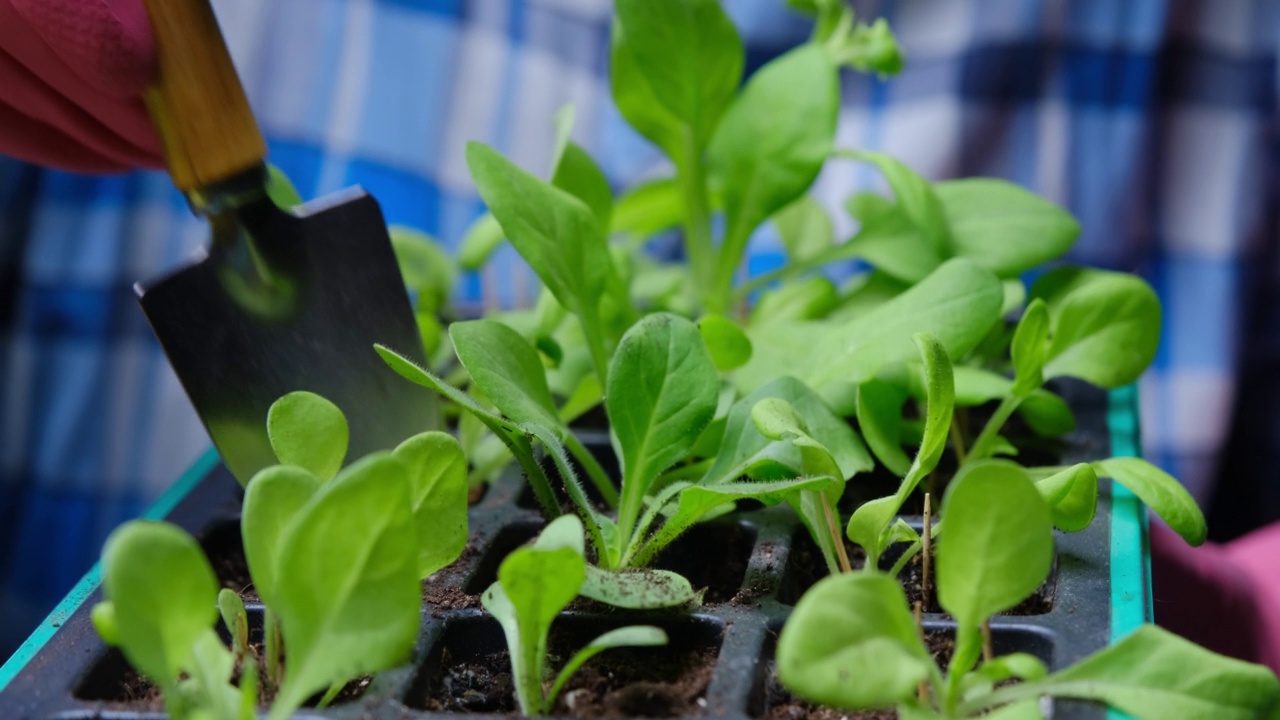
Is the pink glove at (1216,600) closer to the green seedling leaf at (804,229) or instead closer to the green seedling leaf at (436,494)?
the green seedling leaf at (804,229)

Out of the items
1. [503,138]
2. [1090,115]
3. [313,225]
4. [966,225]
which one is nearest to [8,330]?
[503,138]

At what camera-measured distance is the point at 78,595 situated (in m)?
0.45

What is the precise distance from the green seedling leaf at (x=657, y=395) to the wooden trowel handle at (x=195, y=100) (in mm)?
186

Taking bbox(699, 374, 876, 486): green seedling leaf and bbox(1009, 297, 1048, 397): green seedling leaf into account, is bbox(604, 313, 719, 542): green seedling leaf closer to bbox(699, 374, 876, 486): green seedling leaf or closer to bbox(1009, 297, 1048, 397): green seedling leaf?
bbox(699, 374, 876, 486): green seedling leaf

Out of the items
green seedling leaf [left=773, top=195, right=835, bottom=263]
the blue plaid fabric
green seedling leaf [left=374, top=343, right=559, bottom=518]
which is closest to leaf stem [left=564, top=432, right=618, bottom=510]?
green seedling leaf [left=374, top=343, right=559, bottom=518]

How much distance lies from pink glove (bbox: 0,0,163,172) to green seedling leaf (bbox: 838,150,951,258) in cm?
34

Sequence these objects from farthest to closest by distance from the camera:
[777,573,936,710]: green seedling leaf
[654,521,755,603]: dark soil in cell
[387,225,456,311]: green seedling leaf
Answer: [387,225,456,311]: green seedling leaf → [654,521,755,603]: dark soil in cell → [777,573,936,710]: green seedling leaf

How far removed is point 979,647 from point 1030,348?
0.57 feet

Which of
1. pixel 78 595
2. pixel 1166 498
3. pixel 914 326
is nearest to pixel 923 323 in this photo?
pixel 914 326

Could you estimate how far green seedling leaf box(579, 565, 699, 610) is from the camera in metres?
0.38

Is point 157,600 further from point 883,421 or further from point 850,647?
point 883,421

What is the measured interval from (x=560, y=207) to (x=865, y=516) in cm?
19

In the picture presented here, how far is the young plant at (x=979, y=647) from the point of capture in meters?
0.29

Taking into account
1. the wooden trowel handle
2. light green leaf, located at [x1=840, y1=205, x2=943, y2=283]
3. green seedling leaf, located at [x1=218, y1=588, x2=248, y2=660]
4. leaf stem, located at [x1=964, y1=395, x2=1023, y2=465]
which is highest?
the wooden trowel handle
